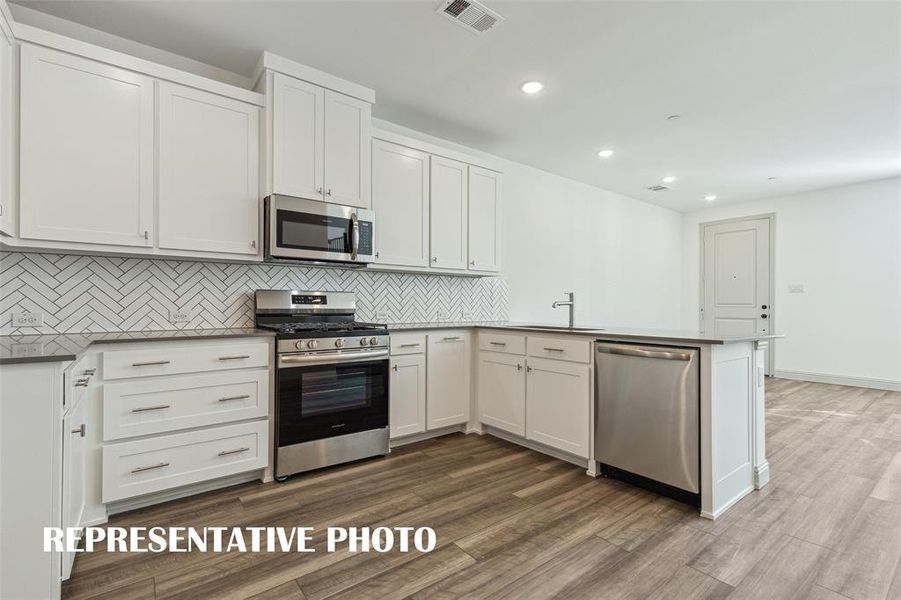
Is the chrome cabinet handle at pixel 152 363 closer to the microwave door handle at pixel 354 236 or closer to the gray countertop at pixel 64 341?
the gray countertop at pixel 64 341

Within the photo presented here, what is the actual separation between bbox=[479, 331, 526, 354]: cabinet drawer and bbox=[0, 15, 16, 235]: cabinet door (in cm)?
291

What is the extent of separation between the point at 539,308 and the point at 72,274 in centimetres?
415

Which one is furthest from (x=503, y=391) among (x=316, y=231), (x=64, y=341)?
(x=64, y=341)

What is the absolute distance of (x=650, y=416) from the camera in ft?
8.08

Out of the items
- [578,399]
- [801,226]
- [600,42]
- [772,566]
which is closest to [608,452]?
[578,399]

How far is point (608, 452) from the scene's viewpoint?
2.67 metres

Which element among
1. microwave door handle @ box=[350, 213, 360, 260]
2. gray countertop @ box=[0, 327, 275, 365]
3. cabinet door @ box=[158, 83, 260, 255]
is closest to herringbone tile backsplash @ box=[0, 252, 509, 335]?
gray countertop @ box=[0, 327, 275, 365]

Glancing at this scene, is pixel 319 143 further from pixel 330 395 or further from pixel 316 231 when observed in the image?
pixel 330 395

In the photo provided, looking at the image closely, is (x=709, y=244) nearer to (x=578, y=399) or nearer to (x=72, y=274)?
(x=578, y=399)

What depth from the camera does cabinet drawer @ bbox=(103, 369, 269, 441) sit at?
7.04 ft

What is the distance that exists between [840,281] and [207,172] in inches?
292

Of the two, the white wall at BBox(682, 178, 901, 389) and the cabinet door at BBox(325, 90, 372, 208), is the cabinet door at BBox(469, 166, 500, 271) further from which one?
the white wall at BBox(682, 178, 901, 389)

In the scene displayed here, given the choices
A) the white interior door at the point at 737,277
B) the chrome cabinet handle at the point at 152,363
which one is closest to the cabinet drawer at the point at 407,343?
the chrome cabinet handle at the point at 152,363

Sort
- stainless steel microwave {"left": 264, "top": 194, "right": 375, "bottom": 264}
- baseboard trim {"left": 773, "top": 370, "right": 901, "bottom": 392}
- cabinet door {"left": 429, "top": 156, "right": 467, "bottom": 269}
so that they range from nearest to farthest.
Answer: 1. stainless steel microwave {"left": 264, "top": 194, "right": 375, "bottom": 264}
2. cabinet door {"left": 429, "top": 156, "right": 467, "bottom": 269}
3. baseboard trim {"left": 773, "top": 370, "right": 901, "bottom": 392}
